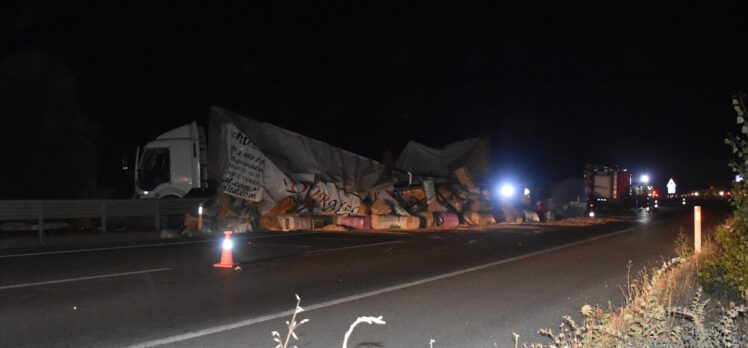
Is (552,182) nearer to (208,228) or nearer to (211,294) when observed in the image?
(208,228)

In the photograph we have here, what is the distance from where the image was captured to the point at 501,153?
37.8 metres

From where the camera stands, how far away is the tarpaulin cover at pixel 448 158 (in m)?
31.2

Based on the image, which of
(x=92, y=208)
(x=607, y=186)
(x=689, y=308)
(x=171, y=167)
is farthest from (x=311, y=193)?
(x=607, y=186)

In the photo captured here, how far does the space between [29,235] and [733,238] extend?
1613 cm

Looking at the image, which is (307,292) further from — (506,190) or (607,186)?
(607,186)

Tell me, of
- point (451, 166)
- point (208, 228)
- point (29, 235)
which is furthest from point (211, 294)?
point (451, 166)

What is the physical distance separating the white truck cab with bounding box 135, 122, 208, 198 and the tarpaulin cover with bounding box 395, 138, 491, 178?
37.1ft

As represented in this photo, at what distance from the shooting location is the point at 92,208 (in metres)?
18.8

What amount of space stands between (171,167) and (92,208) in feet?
13.6

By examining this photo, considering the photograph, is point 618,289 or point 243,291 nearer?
point 243,291

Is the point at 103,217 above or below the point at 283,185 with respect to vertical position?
below

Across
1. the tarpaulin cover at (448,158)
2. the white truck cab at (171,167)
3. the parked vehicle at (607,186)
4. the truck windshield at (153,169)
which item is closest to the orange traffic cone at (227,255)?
the white truck cab at (171,167)

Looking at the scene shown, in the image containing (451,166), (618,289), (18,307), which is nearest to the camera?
(18,307)

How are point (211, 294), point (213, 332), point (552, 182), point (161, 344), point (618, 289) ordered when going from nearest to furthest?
point (161, 344) < point (213, 332) < point (211, 294) < point (618, 289) < point (552, 182)
